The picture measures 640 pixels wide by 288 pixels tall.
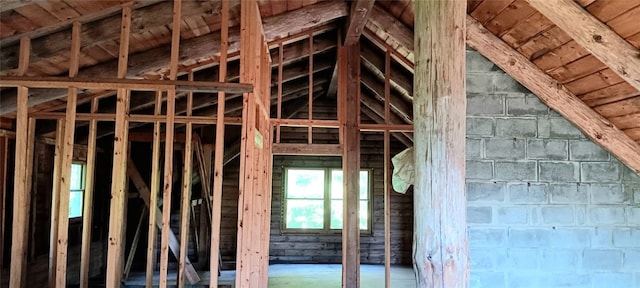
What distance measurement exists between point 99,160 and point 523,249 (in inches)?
240

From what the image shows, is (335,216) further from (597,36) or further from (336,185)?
(597,36)

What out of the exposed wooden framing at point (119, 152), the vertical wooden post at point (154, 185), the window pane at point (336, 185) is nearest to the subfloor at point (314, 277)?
the window pane at point (336, 185)

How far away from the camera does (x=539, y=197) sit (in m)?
3.71

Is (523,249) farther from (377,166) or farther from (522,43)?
(377,166)

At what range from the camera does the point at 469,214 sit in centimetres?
366

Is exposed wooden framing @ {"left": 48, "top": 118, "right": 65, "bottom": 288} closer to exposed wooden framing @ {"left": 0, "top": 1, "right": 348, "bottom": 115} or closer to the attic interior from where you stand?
the attic interior

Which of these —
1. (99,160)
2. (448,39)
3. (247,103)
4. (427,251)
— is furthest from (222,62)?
(99,160)

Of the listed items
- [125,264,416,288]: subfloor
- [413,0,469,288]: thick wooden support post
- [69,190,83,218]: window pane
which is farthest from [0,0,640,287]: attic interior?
[125,264,416,288]: subfloor

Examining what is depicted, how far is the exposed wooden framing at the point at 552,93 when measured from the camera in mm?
3558

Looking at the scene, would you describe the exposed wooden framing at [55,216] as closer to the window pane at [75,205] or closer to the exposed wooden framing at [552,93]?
the window pane at [75,205]

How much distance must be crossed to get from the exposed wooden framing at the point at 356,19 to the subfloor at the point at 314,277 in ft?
12.5

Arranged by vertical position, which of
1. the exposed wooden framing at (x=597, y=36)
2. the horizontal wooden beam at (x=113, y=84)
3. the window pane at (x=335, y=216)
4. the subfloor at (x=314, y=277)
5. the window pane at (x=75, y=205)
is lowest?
the subfloor at (x=314, y=277)

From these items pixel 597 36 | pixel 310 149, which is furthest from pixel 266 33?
pixel 597 36

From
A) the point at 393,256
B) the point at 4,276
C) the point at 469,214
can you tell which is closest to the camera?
the point at 469,214
